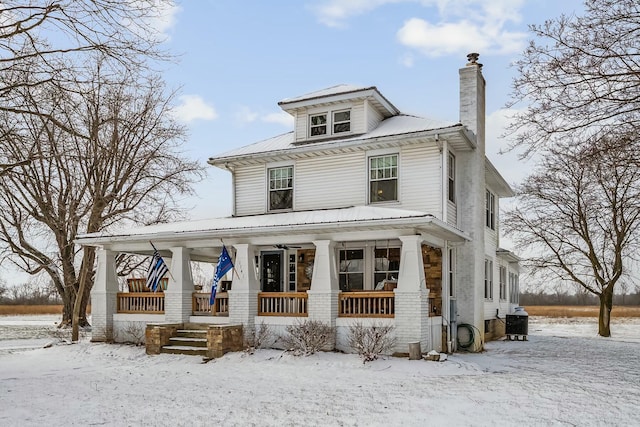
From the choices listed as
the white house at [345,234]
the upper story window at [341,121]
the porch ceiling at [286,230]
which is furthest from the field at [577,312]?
the porch ceiling at [286,230]

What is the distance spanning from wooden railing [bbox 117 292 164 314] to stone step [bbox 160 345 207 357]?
7.33ft

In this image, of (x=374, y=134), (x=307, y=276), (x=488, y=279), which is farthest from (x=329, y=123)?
(x=488, y=279)

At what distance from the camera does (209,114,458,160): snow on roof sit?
1777 centimetres

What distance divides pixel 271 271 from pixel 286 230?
4199 mm

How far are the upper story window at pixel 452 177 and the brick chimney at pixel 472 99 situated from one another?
122 cm

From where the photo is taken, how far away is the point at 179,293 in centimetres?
1752

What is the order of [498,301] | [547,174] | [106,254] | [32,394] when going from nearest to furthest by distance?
[32,394], [106,254], [498,301], [547,174]

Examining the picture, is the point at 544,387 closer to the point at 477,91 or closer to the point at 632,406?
the point at 632,406

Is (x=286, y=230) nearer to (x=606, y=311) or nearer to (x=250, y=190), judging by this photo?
(x=250, y=190)

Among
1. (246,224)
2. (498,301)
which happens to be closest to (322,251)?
(246,224)

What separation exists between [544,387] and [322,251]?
6.54 m

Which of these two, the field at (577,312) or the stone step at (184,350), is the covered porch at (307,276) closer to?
the stone step at (184,350)

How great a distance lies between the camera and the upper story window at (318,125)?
20000 mm

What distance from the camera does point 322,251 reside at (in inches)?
624
